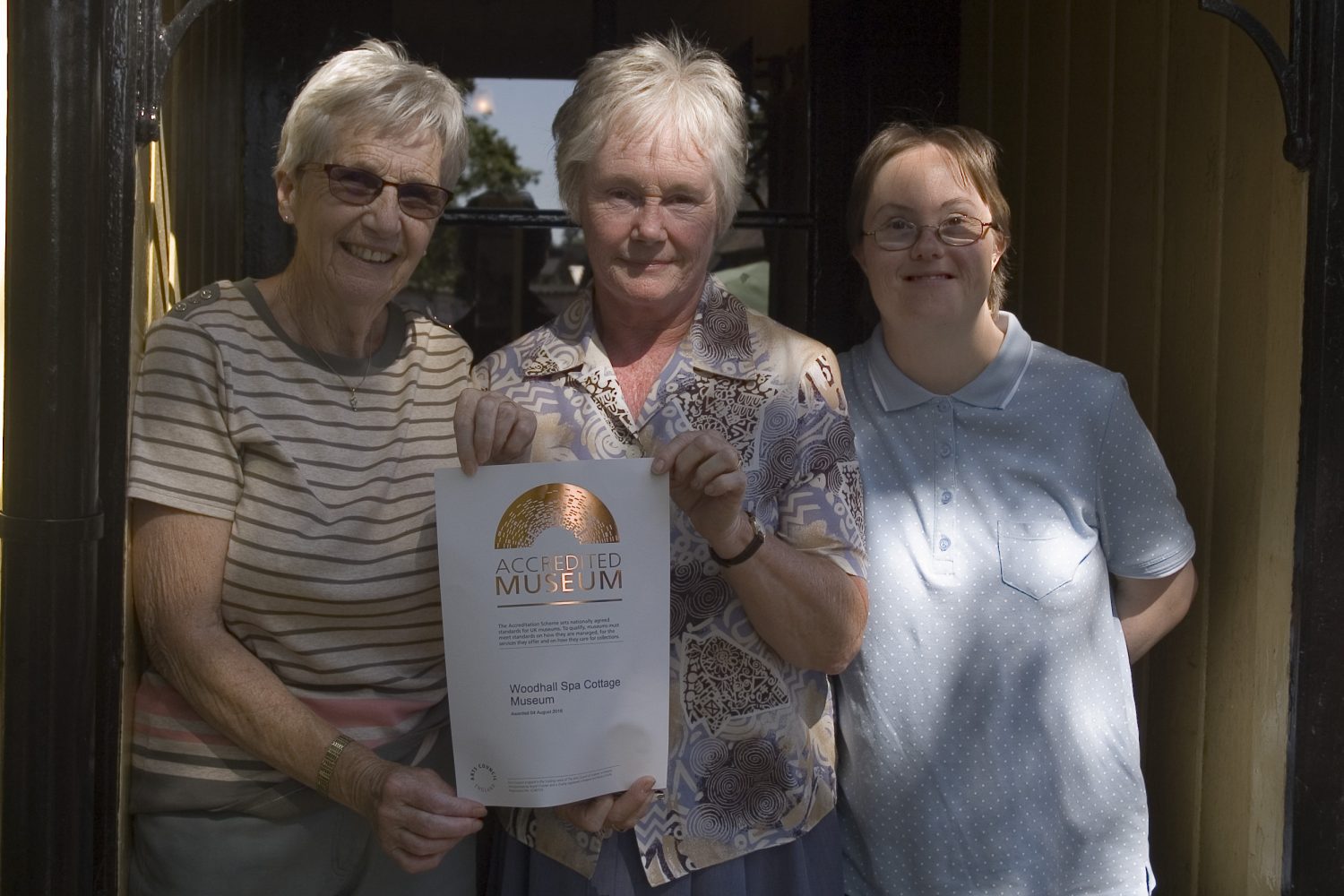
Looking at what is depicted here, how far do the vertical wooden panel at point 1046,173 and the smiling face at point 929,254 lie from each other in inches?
27.0

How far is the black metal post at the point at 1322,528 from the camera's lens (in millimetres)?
1989

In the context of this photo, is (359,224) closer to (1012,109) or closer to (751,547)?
(751,547)

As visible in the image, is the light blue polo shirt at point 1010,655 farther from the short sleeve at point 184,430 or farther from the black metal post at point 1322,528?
the short sleeve at point 184,430

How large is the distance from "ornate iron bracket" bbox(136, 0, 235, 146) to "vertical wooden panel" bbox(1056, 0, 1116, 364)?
5.90ft

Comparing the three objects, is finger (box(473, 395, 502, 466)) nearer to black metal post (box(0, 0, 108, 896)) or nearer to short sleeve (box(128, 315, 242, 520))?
short sleeve (box(128, 315, 242, 520))

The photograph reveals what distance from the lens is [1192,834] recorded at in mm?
2336

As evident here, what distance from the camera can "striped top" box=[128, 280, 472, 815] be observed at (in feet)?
6.00

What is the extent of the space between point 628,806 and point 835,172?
1.84 m

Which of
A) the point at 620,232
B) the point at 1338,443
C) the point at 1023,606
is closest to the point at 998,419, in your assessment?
the point at 1023,606

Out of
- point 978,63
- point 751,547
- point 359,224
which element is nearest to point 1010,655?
point 751,547

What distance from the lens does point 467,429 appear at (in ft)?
5.91

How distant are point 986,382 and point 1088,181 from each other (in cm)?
77

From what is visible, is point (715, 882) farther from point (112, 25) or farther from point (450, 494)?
point (112, 25)

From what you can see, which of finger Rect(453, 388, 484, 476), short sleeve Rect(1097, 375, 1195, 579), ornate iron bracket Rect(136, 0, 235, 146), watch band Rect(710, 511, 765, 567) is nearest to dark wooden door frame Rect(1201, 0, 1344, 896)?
short sleeve Rect(1097, 375, 1195, 579)
